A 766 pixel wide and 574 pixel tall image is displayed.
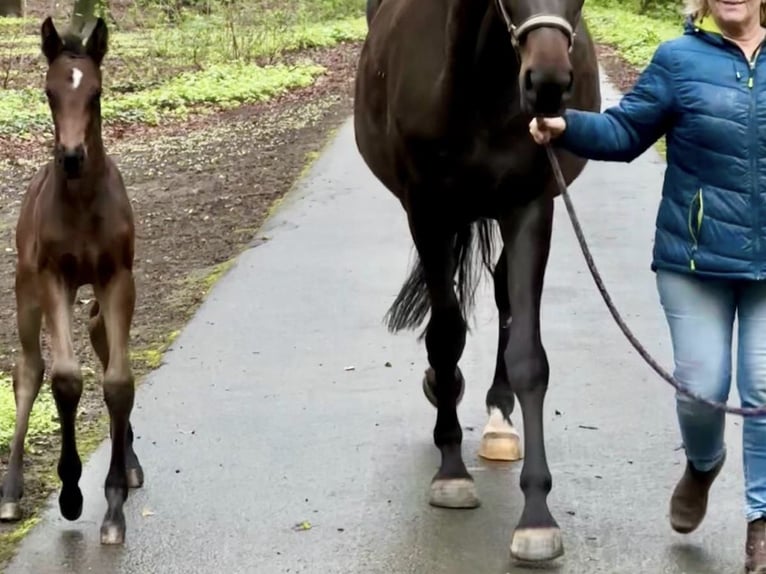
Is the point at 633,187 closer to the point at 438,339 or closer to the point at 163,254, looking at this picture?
the point at 163,254

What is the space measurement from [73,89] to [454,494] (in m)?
1.99

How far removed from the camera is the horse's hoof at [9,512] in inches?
190

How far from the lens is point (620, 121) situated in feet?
14.4

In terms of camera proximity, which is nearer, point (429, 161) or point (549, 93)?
point (549, 93)

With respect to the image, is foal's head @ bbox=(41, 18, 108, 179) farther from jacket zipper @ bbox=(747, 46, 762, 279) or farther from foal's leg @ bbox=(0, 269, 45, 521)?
jacket zipper @ bbox=(747, 46, 762, 279)

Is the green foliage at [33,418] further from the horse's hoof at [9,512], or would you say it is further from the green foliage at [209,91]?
the green foliage at [209,91]

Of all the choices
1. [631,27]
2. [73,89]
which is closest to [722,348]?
[73,89]

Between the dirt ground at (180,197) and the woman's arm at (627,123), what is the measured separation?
238 centimetres

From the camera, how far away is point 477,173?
4.81m

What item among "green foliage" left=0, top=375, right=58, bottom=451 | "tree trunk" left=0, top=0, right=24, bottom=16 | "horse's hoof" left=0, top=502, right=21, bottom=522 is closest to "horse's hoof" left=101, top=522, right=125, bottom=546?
"horse's hoof" left=0, top=502, right=21, bottom=522

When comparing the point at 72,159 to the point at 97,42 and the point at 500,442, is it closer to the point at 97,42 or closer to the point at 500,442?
the point at 97,42

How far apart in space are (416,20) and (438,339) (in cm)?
125

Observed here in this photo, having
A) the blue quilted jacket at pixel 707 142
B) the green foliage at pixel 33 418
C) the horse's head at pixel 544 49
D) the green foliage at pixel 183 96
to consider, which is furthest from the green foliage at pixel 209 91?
the horse's head at pixel 544 49

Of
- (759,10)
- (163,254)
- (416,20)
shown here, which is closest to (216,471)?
(416,20)
